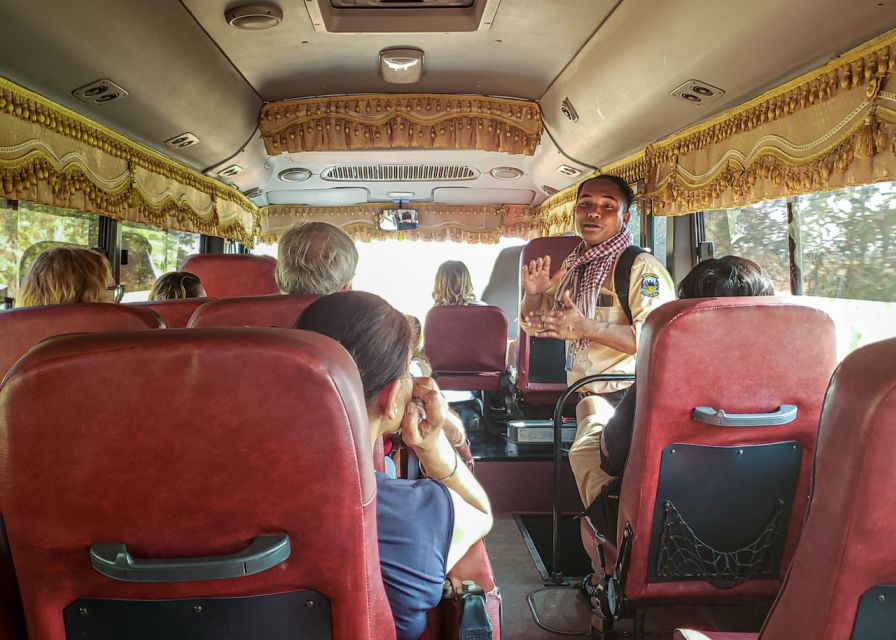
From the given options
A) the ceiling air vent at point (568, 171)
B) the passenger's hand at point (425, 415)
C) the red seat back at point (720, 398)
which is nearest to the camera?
the passenger's hand at point (425, 415)

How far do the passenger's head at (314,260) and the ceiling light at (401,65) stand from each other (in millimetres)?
2216

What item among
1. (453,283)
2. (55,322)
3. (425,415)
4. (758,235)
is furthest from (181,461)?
(453,283)

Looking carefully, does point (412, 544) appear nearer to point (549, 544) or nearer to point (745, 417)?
point (745, 417)

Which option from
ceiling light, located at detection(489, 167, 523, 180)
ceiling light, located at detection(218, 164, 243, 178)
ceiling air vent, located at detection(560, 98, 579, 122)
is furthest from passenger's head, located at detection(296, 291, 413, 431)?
ceiling light, located at detection(489, 167, 523, 180)

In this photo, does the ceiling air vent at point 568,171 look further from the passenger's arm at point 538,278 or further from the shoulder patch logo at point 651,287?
the shoulder patch logo at point 651,287

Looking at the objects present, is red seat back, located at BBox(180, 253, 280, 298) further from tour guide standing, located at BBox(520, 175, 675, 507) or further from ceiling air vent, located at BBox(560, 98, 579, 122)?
ceiling air vent, located at BBox(560, 98, 579, 122)

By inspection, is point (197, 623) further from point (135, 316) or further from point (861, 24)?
point (861, 24)

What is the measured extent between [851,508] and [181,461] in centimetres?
89

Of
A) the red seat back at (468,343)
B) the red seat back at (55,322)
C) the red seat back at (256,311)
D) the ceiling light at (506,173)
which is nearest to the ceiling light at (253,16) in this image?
the red seat back at (55,322)

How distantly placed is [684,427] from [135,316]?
183cm

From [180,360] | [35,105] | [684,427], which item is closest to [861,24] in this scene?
[684,427]

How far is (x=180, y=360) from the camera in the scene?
814 mm

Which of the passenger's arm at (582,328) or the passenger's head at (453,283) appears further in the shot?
the passenger's head at (453,283)

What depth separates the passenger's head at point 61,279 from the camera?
8.27ft
